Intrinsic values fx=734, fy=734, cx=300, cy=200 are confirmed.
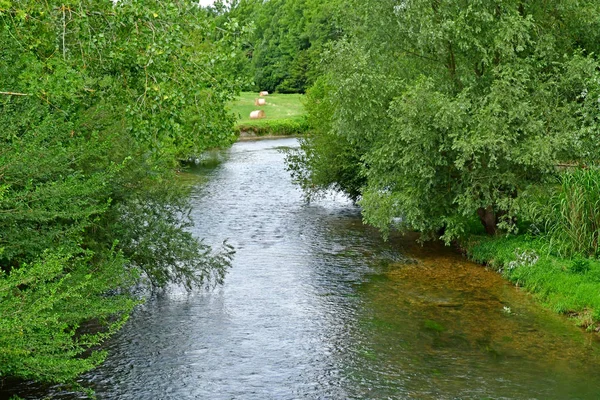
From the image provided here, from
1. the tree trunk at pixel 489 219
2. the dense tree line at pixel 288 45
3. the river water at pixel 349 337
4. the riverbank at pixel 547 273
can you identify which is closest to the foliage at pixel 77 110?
the river water at pixel 349 337

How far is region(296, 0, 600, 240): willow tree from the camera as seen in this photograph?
19.1m

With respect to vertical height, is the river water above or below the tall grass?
below

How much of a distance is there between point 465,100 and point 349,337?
26.2ft

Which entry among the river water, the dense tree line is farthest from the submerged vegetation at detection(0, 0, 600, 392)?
the dense tree line

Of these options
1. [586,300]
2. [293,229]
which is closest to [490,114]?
[586,300]

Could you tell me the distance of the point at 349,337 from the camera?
1510 centimetres

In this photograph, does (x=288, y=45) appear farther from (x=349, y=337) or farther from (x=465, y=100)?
(x=349, y=337)

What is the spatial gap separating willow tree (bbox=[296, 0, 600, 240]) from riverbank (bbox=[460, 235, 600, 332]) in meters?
0.82

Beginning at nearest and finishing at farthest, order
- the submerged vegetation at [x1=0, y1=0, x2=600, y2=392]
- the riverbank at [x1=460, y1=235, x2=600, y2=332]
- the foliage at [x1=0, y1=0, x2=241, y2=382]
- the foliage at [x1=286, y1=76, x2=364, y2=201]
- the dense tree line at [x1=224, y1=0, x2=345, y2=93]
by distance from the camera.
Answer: the foliage at [x1=0, y1=0, x2=241, y2=382] → the submerged vegetation at [x1=0, y1=0, x2=600, y2=392] → the riverbank at [x1=460, y1=235, x2=600, y2=332] → the foliage at [x1=286, y1=76, x2=364, y2=201] → the dense tree line at [x1=224, y1=0, x2=345, y2=93]

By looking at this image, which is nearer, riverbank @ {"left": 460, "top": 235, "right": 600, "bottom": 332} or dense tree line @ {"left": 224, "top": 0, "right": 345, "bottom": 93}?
riverbank @ {"left": 460, "top": 235, "right": 600, "bottom": 332}

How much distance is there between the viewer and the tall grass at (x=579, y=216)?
17906mm

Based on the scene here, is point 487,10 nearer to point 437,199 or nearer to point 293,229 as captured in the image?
point 437,199

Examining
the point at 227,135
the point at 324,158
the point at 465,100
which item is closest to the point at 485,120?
the point at 465,100

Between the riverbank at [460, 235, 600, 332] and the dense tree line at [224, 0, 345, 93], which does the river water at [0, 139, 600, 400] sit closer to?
the riverbank at [460, 235, 600, 332]
